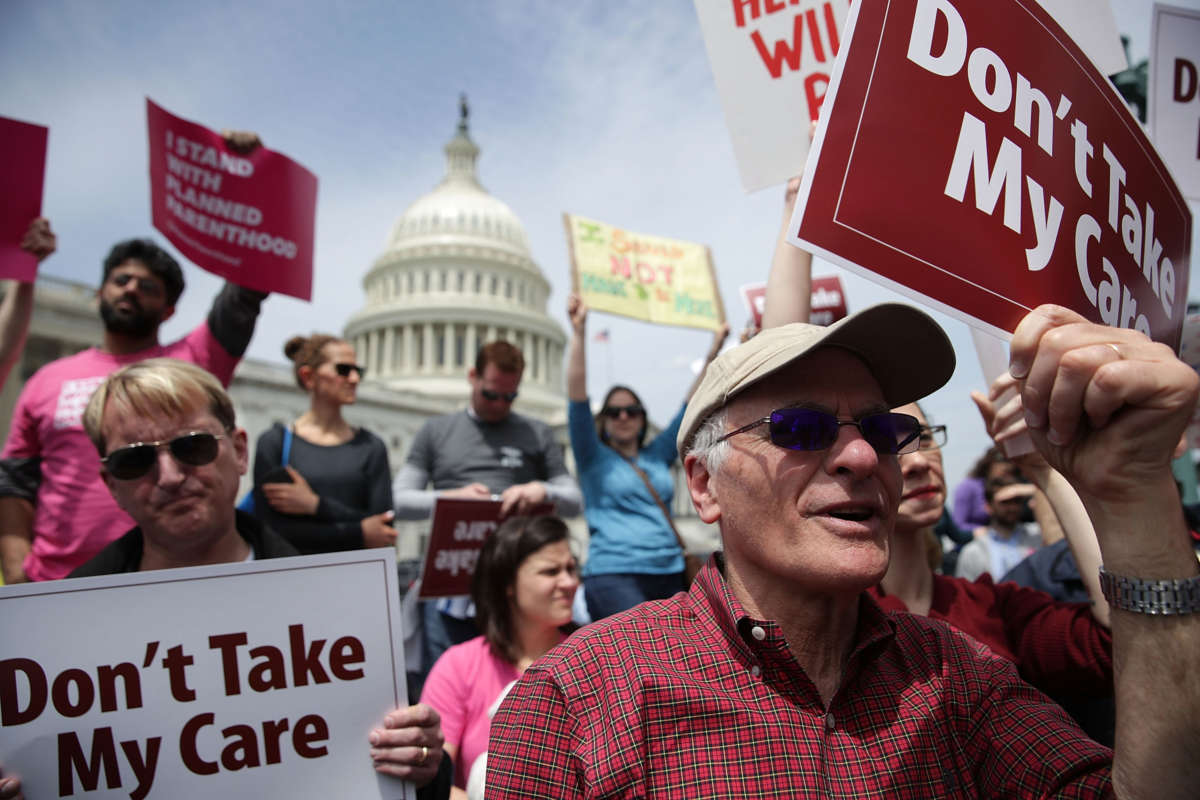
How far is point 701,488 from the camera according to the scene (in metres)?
1.65

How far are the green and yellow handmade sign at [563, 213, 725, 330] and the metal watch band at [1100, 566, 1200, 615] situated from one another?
14.0 ft

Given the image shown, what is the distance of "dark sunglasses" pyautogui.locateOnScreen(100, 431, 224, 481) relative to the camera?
205 centimetres

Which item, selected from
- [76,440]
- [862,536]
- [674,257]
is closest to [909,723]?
[862,536]

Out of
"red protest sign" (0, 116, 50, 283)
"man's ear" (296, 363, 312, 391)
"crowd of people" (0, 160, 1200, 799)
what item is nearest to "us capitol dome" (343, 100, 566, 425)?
"man's ear" (296, 363, 312, 391)

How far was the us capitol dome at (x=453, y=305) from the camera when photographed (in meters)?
61.0

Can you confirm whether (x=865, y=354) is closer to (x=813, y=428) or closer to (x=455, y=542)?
(x=813, y=428)

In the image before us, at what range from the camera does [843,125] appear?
1346 mm

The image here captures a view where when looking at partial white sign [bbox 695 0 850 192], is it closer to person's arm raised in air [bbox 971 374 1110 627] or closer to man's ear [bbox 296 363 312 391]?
person's arm raised in air [bbox 971 374 1110 627]

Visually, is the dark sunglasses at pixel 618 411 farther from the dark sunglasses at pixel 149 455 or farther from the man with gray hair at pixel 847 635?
the man with gray hair at pixel 847 635

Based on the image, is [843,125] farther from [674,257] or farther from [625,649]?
[674,257]

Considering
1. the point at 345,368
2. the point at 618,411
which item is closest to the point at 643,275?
the point at 618,411

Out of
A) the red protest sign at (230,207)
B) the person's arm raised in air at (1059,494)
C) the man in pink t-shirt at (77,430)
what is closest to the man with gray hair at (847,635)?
the person's arm raised in air at (1059,494)

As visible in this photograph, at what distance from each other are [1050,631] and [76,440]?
3469 mm

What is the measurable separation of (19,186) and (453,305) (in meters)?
59.1
